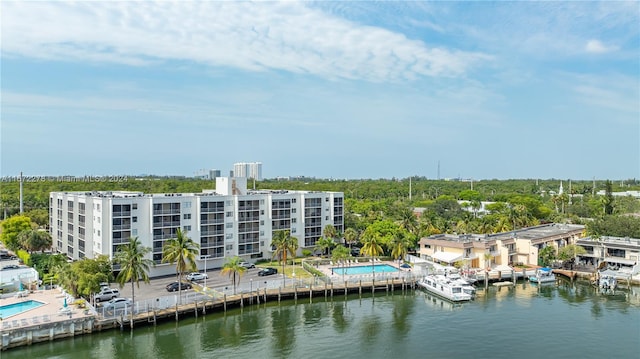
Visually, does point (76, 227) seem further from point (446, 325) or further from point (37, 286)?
point (446, 325)

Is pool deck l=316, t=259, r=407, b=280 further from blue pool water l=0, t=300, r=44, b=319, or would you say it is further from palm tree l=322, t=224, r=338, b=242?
blue pool water l=0, t=300, r=44, b=319

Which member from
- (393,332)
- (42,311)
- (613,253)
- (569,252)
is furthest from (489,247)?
(42,311)

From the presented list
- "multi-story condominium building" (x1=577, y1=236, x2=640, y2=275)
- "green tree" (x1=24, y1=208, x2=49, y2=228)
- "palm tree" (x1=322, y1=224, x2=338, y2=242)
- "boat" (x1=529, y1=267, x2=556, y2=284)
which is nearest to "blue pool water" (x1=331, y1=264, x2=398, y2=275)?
"palm tree" (x1=322, y1=224, x2=338, y2=242)

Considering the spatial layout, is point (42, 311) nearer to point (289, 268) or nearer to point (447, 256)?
point (289, 268)

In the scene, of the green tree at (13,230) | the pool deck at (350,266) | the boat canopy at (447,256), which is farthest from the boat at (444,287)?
the green tree at (13,230)

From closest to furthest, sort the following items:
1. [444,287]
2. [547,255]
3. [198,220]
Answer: [444,287], [198,220], [547,255]
